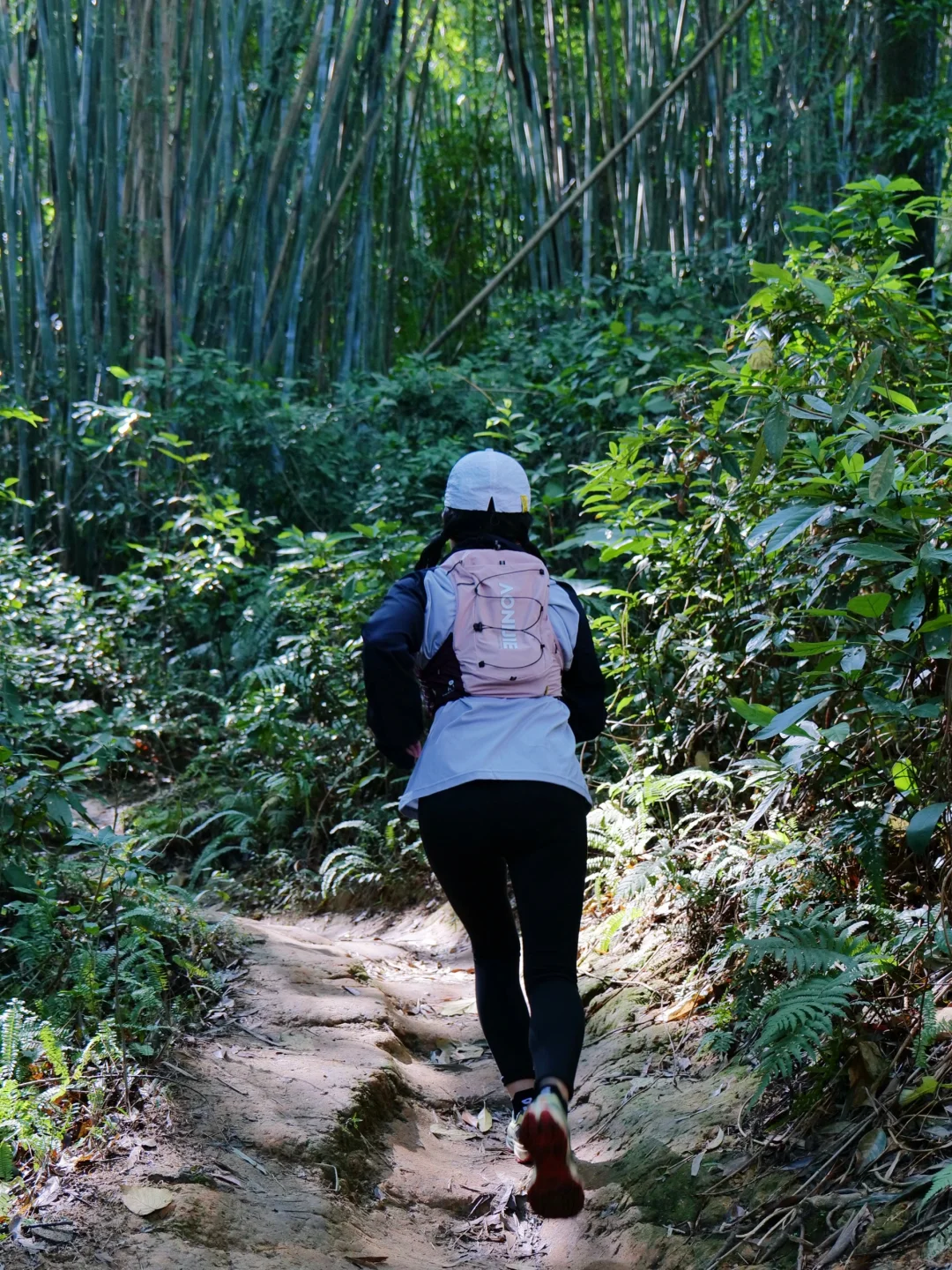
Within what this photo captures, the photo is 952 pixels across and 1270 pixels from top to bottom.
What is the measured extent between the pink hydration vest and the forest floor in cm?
86

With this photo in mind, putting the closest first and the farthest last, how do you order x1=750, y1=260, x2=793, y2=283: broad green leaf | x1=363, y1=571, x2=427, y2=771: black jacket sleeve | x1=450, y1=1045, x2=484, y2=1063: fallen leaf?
x1=363, y1=571, x2=427, y2=771: black jacket sleeve, x1=750, y1=260, x2=793, y2=283: broad green leaf, x1=450, y1=1045, x2=484, y2=1063: fallen leaf

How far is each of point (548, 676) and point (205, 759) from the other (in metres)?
3.30

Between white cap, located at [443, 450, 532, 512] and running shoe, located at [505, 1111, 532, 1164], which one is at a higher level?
white cap, located at [443, 450, 532, 512]

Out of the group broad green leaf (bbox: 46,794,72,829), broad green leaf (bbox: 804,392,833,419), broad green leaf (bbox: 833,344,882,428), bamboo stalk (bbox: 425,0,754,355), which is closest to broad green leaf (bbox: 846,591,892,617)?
broad green leaf (bbox: 833,344,882,428)

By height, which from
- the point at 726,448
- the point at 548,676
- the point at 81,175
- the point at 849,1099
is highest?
the point at 81,175

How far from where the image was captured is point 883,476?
1.91m

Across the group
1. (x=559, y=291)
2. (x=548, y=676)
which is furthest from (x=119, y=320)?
(x=548, y=676)

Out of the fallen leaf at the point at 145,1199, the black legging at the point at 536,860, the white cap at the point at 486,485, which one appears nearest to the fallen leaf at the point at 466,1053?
the black legging at the point at 536,860

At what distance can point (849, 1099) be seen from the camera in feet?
6.23

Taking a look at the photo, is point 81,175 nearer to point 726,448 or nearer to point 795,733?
point 726,448

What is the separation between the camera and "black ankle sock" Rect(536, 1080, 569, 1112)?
74.9 inches

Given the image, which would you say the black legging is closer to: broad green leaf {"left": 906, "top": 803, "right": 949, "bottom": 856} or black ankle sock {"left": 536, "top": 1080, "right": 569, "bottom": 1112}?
black ankle sock {"left": 536, "top": 1080, "right": 569, "bottom": 1112}

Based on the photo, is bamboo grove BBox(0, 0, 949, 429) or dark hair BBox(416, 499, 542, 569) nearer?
dark hair BBox(416, 499, 542, 569)

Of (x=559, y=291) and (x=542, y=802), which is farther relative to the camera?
(x=559, y=291)
